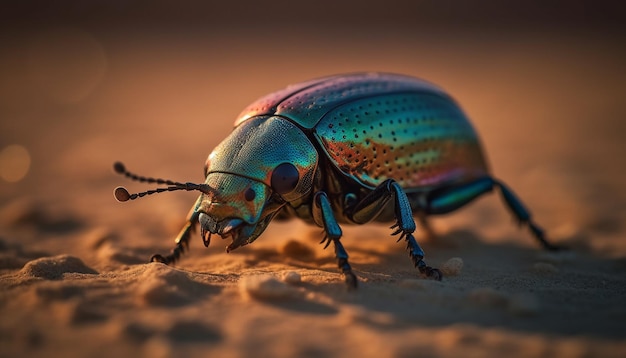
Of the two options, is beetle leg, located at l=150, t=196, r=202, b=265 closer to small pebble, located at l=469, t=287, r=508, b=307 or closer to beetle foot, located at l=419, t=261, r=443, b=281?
beetle foot, located at l=419, t=261, r=443, b=281

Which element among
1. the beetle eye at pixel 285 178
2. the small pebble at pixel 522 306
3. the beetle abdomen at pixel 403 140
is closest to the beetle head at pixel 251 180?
the beetle eye at pixel 285 178

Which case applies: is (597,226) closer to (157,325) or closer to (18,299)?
(157,325)

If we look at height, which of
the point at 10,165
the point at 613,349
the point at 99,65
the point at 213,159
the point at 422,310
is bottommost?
the point at 613,349

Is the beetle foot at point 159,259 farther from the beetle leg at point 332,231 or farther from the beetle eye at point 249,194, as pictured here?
the beetle leg at point 332,231

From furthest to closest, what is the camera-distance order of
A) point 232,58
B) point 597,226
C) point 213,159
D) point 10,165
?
point 232,58
point 10,165
point 597,226
point 213,159

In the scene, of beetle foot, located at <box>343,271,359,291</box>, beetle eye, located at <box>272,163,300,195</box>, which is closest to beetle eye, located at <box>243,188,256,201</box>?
beetle eye, located at <box>272,163,300,195</box>

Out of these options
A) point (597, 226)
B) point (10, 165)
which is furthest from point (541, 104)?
point (10, 165)

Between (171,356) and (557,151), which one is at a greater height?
(557,151)
